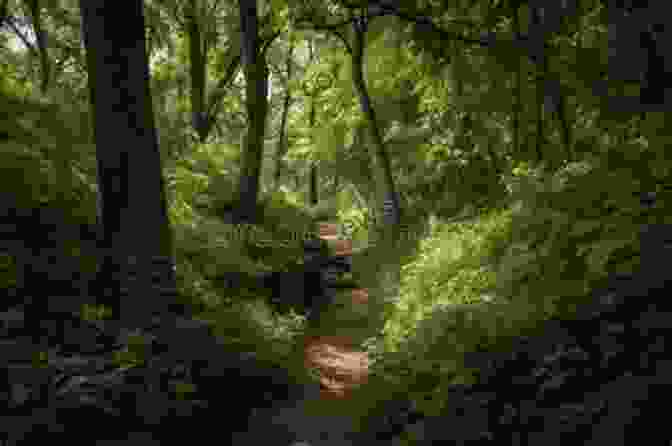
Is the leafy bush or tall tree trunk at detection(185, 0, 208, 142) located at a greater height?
tall tree trunk at detection(185, 0, 208, 142)

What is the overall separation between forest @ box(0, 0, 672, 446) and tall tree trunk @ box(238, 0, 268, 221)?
0.15 feet

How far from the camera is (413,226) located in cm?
1302

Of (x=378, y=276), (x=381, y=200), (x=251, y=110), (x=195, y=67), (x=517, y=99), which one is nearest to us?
(x=517, y=99)

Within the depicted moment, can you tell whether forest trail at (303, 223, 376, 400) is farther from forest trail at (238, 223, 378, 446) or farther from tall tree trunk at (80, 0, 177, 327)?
tall tree trunk at (80, 0, 177, 327)

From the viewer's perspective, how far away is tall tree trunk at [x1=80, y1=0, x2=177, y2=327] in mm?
5375

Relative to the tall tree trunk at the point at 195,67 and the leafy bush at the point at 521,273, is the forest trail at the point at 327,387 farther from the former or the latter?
the tall tree trunk at the point at 195,67

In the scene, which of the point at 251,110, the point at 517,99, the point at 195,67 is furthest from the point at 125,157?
the point at 195,67

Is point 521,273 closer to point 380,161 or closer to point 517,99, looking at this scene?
point 517,99

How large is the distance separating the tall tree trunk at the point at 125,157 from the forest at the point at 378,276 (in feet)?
0.07

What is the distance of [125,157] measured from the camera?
5574mm

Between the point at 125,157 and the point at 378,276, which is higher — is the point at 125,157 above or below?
above

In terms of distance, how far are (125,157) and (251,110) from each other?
6.46 meters

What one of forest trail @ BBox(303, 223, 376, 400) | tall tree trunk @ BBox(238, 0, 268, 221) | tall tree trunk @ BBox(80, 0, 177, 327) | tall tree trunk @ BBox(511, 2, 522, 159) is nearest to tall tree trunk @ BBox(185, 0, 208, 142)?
tall tree trunk @ BBox(238, 0, 268, 221)

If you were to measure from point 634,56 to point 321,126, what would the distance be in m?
11.2
